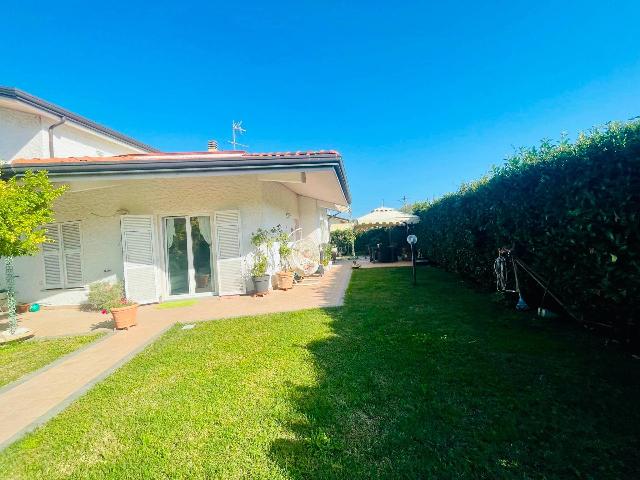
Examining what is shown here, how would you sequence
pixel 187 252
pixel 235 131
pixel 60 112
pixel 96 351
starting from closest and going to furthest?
1. pixel 96 351
2. pixel 187 252
3. pixel 60 112
4. pixel 235 131

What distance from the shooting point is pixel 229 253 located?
10.4 meters

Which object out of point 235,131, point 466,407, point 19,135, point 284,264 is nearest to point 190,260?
point 284,264

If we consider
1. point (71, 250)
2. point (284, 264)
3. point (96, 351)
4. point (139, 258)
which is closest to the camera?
point (96, 351)

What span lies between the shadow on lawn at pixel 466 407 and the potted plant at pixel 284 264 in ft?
19.1

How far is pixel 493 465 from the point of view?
240 centimetres

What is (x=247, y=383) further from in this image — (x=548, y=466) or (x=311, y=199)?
(x=311, y=199)

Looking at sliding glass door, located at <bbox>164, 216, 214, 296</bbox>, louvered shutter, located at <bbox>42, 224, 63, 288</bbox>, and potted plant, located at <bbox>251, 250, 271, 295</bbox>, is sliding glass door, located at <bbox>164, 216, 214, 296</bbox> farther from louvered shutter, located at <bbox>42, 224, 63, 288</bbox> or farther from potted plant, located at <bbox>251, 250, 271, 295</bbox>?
louvered shutter, located at <bbox>42, 224, 63, 288</bbox>

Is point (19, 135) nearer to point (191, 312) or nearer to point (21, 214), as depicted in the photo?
point (21, 214)

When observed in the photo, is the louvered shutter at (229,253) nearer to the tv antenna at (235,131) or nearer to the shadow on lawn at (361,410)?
the shadow on lawn at (361,410)

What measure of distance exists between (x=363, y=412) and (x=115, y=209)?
1055cm

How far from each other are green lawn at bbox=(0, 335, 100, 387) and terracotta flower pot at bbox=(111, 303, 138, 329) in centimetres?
51

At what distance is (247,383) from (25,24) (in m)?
15.8

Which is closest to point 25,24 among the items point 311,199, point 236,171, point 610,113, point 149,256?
point 149,256

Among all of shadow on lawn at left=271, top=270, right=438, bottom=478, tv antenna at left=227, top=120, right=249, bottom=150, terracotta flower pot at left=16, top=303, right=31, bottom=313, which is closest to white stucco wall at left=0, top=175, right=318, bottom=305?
terracotta flower pot at left=16, top=303, right=31, bottom=313
